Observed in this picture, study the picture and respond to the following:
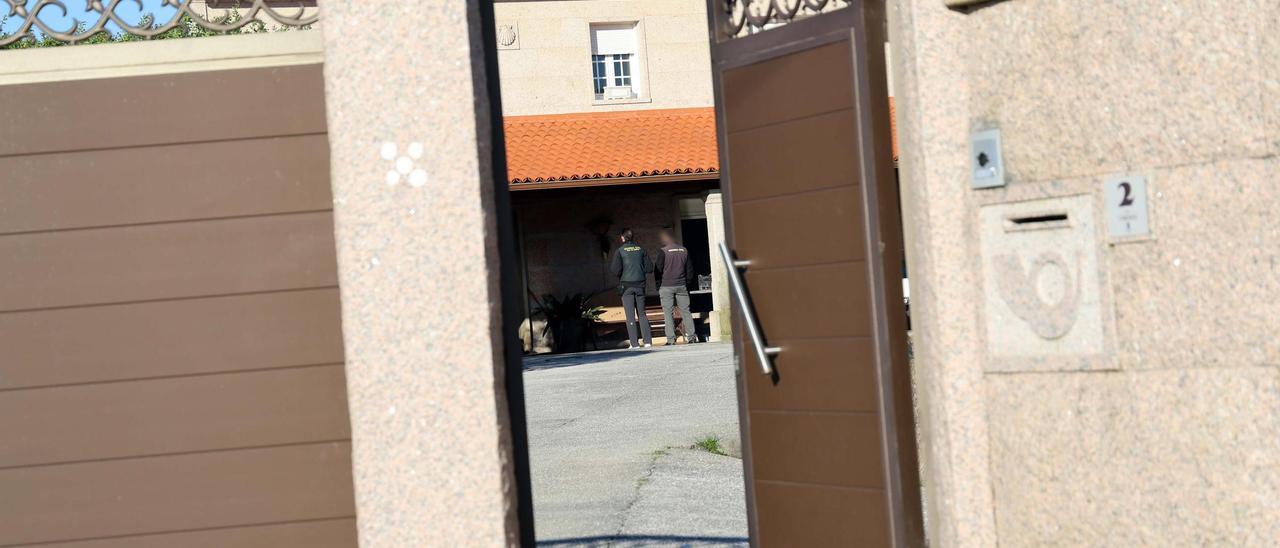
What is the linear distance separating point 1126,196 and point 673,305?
17.1 m

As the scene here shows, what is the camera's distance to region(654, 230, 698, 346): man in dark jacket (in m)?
20.9

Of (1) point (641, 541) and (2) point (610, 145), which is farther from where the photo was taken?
(2) point (610, 145)

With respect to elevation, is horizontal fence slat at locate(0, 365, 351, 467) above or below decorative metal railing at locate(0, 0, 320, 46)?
below

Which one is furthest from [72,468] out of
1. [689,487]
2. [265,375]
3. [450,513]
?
[689,487]

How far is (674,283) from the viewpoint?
21.1 metres

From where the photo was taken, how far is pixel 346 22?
15.6 ft

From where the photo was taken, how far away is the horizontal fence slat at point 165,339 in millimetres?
4816

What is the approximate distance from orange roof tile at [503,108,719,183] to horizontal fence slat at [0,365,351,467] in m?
17.1

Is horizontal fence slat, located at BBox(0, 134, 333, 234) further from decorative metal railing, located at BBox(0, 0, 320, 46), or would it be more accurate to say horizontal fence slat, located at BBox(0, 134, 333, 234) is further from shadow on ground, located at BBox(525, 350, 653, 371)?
shadow on ground, located at BBox(525, 350, 653, 371)

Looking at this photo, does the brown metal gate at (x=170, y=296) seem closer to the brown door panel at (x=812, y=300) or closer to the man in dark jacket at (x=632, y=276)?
the brown door panel at (x=812, y=300)

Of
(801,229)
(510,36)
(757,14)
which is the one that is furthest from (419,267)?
(510,36)

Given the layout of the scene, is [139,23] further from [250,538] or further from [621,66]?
[621,66]

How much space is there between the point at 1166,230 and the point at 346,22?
2.73 meters

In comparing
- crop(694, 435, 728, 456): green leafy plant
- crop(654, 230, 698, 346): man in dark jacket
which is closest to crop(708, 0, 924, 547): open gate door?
crop(694, 435, 728, 456): green leafy plant
